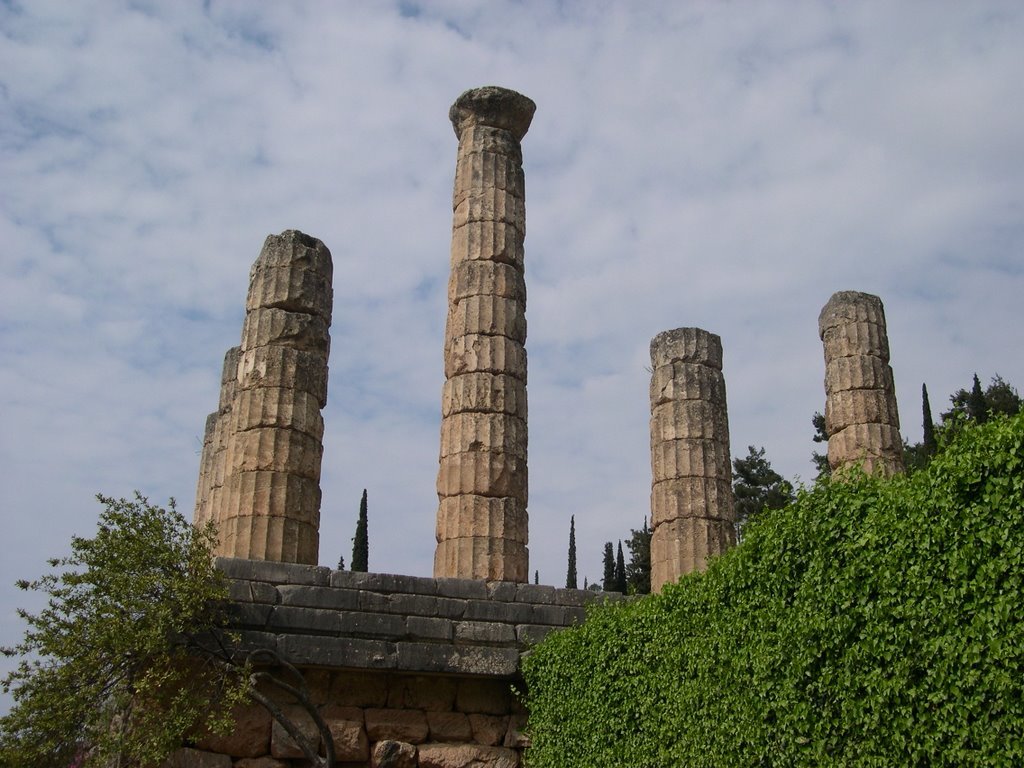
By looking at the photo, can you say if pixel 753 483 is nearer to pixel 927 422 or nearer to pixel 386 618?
pixel 927 422

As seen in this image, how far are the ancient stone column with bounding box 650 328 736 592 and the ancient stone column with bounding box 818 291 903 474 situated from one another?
82.5 inches

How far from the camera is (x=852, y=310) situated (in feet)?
57.0

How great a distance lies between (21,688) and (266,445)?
471 centimetres

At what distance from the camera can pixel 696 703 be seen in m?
7.80

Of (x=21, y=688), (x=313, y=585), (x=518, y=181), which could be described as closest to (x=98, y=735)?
(x=21, y=688)

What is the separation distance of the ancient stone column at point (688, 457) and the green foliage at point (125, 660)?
24.1ft

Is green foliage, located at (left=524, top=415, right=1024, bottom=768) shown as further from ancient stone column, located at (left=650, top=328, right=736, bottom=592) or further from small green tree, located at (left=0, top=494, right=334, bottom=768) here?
ancient stone column, located at (left=650, top=328, right=736, bottom=592)

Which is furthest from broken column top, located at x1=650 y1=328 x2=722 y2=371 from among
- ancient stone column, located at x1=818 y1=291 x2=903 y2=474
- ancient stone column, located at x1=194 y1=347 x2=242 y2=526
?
ancient stone column, located at x1=194 y1=347 x2=242 y2=526

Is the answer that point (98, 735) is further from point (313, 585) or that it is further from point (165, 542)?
point (313, 585)

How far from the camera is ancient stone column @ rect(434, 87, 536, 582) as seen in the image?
45.2 ft

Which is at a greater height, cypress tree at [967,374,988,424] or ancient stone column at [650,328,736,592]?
cypress tree at [967,374,988,424]

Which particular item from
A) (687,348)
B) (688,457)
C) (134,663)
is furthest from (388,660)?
(687,348)

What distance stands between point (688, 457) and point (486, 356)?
3291 millimetres

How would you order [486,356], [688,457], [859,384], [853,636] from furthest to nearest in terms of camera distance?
[859,384] → [688,457] → [486,356] → [853,636]
